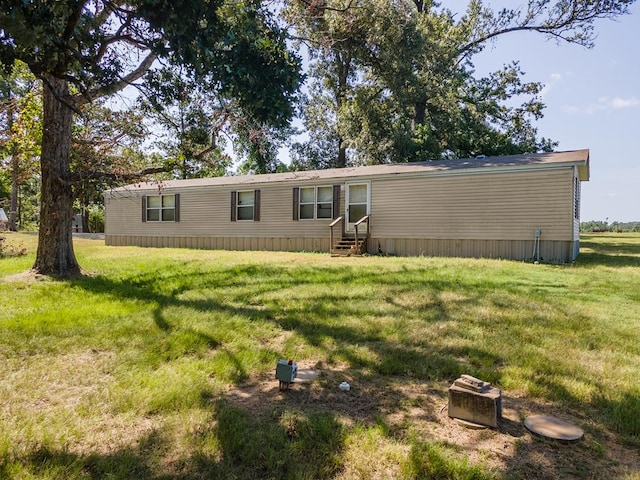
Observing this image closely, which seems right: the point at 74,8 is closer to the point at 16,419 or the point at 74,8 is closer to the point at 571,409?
the point at 16,419

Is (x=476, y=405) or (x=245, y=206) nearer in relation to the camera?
(x=476, y=405)

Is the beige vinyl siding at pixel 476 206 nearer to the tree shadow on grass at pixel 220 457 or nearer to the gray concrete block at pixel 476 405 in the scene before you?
the gray concrete block at pixel 476 405

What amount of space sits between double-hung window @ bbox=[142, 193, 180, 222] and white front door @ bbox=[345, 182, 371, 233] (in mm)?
7864

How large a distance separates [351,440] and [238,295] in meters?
4.02

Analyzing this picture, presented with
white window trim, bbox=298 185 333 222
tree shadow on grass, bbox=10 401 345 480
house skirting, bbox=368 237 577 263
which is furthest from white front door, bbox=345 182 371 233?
tree shadow on grass, bbox=10 401 345 480

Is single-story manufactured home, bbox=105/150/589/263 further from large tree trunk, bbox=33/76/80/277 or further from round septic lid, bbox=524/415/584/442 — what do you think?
round septic lid, bbox=524/415/584/442

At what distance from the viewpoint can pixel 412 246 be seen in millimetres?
13102

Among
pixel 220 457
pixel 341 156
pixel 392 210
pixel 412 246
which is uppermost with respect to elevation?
pixel 341 156

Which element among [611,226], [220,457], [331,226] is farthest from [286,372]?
[611,226]

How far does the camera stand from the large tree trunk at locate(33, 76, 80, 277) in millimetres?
6988

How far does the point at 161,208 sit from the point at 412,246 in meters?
11.3

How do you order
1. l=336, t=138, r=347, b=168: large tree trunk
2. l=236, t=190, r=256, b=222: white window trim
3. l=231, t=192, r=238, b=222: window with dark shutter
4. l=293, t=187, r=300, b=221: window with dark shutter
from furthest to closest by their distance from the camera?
l=336, t=138, r=347, b=168: large tree trunk < l=231, t=192, r=238, b=222: window with dark shutter < l=236, t=190, r=256, b=222: white window trim < l=293, t=187, r=300, b=221: window with dark shutter

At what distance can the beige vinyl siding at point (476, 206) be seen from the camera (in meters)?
10.9

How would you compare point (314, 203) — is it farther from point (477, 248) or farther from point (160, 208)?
point (160, 208)
